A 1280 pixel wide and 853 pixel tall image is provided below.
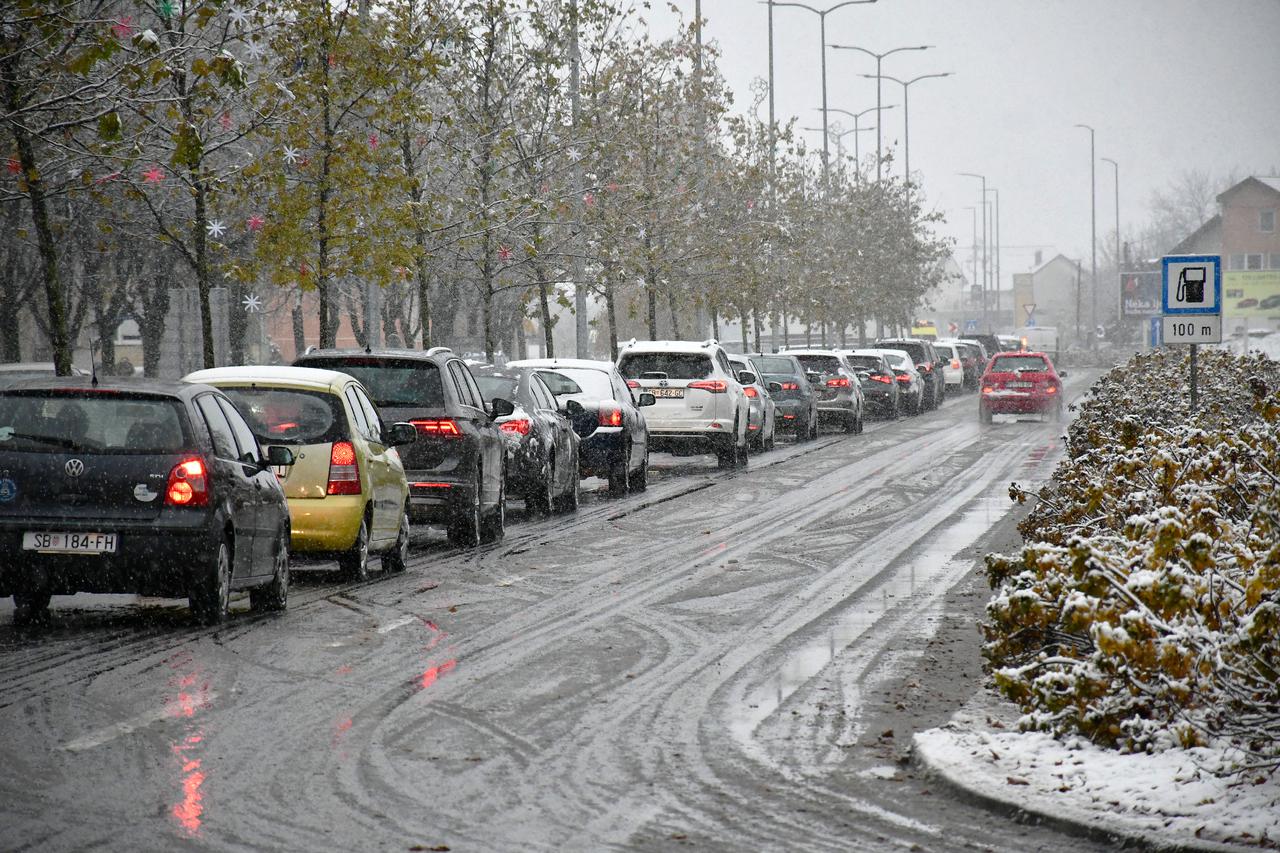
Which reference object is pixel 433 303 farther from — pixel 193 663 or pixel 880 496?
pixel 193 663

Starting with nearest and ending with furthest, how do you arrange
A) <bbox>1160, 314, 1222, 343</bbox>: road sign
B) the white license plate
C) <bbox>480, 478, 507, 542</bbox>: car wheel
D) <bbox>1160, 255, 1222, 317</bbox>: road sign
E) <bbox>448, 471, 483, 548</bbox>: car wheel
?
the white license plate → <bbox>448, 471, 483, 548</bbox>: car wheel → <bbox>480, 478, 507, 542</bbox>: car wheel → <bbox>1160, 314, 1222, 343</bbox>: road sign → <bbox>1160, 255, 1222, 317</bbox>: road sign

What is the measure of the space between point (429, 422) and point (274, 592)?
14.2 feet

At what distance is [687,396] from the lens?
2859 centimetres

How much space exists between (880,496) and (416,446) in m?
7.88

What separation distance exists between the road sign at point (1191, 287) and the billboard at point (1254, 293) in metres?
102

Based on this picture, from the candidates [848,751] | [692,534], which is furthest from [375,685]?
[692,534]

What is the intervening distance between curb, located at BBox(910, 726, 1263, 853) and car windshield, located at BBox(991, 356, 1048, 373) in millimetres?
37464

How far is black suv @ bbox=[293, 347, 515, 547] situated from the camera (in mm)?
16703

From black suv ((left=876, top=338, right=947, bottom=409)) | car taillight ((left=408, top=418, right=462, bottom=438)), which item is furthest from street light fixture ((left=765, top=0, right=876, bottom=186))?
car taillight ((left=408, top=418, right=462, bottom=438))

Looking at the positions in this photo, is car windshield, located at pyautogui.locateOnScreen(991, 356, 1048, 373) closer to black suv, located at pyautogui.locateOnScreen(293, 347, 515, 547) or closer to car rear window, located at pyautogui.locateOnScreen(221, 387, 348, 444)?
black suv, located at pyautogui.locateOnScreen(293, 347, 515, 547)

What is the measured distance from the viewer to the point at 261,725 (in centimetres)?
845

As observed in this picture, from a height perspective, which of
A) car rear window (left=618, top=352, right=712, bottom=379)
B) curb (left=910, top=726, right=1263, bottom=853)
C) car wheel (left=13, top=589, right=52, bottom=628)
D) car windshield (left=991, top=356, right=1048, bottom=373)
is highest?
car rear window (left=618, top=352, right=712, bottom=379)

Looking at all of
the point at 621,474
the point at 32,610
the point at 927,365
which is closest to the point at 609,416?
the point at 621,474

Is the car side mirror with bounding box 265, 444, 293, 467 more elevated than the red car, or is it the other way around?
the car side mirror with bounding box 265, 444, 293, 467
